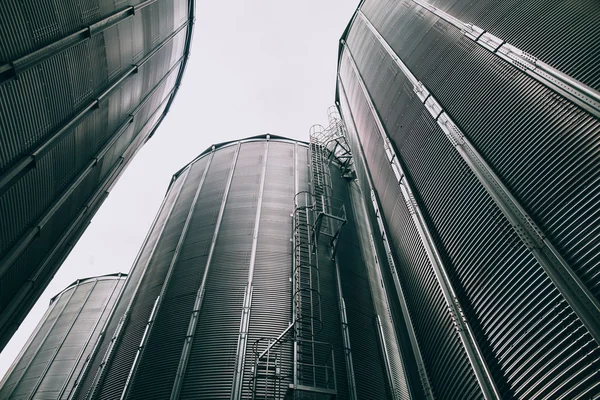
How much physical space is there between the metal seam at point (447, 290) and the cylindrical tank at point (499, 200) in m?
0.03

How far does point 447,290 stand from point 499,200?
90.7 inches

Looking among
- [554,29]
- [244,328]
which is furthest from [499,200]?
[244,328]

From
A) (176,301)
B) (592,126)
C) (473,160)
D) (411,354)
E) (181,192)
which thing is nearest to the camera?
(592,126)

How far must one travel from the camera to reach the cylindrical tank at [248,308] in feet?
31.8

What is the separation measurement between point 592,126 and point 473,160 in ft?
7.69

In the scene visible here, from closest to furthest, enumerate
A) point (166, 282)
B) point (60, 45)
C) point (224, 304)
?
point (60, 45)
point (224, 304)
point (166, 282)

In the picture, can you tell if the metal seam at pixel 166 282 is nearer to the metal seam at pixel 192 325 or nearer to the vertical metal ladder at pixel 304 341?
the metal seam at pixel 192 325

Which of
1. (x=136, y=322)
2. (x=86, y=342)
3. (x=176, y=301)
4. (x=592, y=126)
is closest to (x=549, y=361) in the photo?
(x=592, y=126)

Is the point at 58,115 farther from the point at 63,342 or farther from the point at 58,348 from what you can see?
the point at 63,342

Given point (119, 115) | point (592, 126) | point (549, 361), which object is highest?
point (119, 115)

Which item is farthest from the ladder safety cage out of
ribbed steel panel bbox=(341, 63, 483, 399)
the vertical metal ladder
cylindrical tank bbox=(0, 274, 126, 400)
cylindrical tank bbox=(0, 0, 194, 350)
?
cylindrical tank bbox=(0, 274, 126, 400)

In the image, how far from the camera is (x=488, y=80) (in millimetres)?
8680

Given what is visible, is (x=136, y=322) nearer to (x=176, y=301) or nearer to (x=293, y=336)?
(x=176, y=301)

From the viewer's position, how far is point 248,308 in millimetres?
11102
